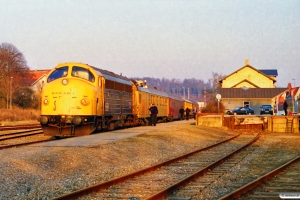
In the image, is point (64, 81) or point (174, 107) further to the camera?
point (174, 107)

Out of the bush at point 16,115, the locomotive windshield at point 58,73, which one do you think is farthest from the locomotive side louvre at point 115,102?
the bush at point 16,115

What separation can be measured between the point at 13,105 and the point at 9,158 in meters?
55.8

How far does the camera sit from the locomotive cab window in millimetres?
21844

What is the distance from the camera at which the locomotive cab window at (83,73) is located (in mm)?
21844

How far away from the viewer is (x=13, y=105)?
218 ft

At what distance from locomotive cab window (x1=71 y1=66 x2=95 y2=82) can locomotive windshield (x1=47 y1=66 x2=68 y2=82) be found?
42 centimetres

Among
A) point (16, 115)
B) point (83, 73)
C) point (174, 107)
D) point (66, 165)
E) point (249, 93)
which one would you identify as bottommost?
point (66, 165)

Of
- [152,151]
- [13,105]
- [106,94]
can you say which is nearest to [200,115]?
[106,94]

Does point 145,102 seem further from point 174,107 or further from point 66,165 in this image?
point 66,165

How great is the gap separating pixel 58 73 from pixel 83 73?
132cm

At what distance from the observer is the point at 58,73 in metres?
22.2

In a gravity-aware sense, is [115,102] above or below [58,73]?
below

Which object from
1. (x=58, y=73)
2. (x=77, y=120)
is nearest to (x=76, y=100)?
(x=77, y=120)

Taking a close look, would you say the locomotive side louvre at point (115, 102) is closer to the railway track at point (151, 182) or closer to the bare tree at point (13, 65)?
the railway track at point (151, 182)
